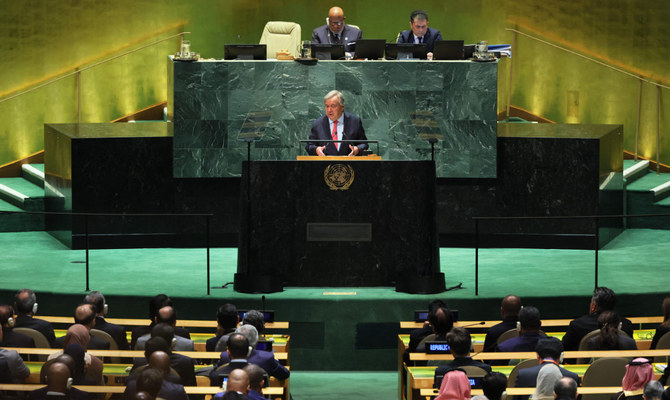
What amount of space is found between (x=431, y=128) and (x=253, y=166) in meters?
1.72

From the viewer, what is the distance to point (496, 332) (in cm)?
856

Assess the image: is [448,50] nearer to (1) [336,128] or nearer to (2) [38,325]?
(1) [336,128]

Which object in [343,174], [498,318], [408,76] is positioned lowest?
[498,318]

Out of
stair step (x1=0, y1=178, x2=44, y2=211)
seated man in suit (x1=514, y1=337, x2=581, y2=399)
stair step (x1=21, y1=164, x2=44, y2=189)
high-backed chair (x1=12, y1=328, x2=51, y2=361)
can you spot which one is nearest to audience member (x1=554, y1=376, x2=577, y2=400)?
seated man in suit (x1=514, y1=337, x2=581, y2=399)

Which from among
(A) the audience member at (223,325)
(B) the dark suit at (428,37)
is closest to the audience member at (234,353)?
(A) the audience member at (223,325)

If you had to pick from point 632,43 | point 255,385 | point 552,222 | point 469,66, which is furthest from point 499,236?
point 255,385

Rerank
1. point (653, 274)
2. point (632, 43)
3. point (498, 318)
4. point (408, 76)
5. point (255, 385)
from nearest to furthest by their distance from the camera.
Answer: point (255, 385)
point (498, 318)
point (653, 274)
point (408, 76)
point (632, 43)

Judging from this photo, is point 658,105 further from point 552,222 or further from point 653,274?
point 653,274

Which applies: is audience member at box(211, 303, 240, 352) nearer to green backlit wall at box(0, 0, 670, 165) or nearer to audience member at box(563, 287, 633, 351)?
audience member at box(563, 287, 633, 351)

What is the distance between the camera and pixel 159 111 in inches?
664

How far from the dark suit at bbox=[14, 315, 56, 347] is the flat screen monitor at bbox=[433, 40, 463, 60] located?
6.31m

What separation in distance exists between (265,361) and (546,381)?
6.15 feet

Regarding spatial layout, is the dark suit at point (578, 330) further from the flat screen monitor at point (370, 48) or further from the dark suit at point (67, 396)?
the flat screen monitor at point (370, 48)

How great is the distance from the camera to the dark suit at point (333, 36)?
14.1 meters
